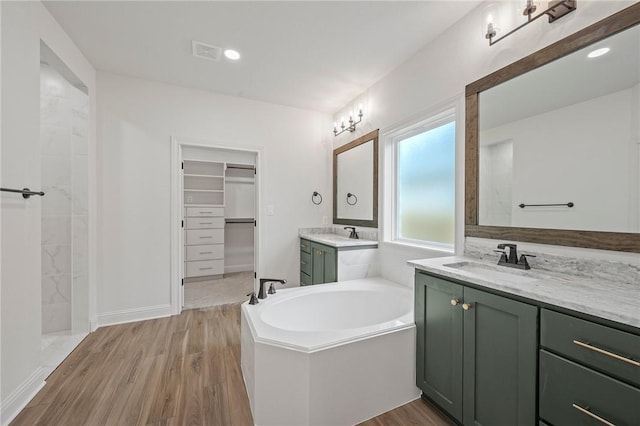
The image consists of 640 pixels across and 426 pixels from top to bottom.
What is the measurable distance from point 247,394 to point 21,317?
1.45 metres

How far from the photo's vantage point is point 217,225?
15.0 ft

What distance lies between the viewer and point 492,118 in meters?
1.72

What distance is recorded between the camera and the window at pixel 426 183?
218 cm

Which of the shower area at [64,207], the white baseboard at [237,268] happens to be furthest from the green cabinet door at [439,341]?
the white baseboard at [237,268]

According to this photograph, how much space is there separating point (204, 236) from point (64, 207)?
2.13 meters

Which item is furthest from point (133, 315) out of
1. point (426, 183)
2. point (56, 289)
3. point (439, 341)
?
point (426, 183)

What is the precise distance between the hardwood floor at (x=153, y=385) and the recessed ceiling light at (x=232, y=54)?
2.69m

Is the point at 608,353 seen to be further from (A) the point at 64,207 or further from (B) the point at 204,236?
(B) the point at 204,236

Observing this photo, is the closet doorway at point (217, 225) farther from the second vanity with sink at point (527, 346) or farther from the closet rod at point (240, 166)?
the second vanity with sink at point (527, 346)

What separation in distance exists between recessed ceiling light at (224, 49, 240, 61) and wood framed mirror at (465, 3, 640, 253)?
2.05 m

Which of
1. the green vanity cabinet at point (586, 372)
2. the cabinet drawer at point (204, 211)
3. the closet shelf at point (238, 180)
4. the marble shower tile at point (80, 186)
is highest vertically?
the closet shelf at point (238, 180)

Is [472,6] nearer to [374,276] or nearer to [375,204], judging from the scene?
[375,204]

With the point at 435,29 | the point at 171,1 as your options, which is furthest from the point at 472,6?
the point at 171,1

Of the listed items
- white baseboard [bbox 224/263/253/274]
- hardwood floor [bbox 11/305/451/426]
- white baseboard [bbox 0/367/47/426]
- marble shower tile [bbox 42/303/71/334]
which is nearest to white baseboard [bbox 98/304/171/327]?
hardwood floor [bbox 11/305/451/426]
